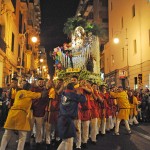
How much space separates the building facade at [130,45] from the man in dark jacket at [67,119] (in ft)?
61.4

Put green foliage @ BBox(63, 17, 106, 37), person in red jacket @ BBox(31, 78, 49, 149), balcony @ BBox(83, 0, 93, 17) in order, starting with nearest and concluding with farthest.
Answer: person in red jacket @ BBox(31, 78, 49, 149) → green foliage @ BBox(63, 17, 106, 37) → balcony @ BBox(83, 0, 93, 17)

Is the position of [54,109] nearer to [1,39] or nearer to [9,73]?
[1,39]

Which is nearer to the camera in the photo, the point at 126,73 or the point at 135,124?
the point at 135,124

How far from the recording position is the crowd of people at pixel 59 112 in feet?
21.7

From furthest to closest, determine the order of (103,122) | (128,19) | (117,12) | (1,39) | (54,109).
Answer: (117,12) → (128,19) → (1,39) → (103,122) → (54,109)

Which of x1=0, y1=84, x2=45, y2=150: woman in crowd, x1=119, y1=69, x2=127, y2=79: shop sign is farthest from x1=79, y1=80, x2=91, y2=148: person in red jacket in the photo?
x1=119, y1=69, x2=127, y2=79: shop sign

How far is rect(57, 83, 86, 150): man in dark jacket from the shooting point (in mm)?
6395

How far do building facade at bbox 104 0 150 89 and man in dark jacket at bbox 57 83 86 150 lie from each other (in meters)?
18.7

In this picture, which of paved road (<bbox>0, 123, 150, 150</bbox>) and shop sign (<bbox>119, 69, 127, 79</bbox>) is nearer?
paved road (<bbox>0, 123, 150, 150</bbox>)

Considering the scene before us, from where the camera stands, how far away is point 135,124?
15383mm

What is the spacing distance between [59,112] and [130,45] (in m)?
24.1

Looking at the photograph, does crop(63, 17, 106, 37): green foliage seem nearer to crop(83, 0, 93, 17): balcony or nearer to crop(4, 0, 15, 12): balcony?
crop(4, 0, 15, 12): balcony

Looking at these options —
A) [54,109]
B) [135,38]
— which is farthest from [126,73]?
[54,109]

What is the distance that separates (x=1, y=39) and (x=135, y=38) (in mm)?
13349
